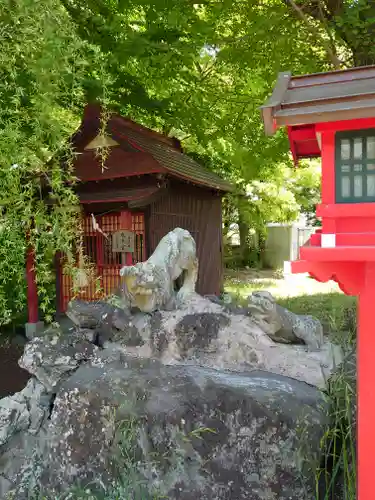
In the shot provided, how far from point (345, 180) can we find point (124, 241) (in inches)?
236

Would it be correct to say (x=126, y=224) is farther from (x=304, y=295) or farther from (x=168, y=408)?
(x=304, y=295)

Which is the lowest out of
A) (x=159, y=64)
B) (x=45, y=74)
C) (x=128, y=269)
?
(x=128, y=269)

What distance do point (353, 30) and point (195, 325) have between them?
5301 mm

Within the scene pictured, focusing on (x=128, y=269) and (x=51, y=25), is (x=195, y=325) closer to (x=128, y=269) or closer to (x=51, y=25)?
(x=128, y=269)

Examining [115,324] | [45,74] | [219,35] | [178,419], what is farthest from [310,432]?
[219,35]

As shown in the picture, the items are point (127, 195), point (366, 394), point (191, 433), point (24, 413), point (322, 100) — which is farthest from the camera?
point (127, 195)

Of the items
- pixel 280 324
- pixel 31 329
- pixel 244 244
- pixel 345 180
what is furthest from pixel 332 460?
pixel 244 244

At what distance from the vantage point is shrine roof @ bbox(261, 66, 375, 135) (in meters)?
2.65

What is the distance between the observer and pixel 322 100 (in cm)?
276

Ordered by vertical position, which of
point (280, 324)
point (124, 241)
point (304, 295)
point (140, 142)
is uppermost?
point (140, 142)

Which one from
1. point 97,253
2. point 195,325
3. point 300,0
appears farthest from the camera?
point 97,253

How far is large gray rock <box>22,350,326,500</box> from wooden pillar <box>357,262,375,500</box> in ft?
2.49

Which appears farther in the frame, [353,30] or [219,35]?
[219,35]

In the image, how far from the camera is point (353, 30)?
7.12 m
